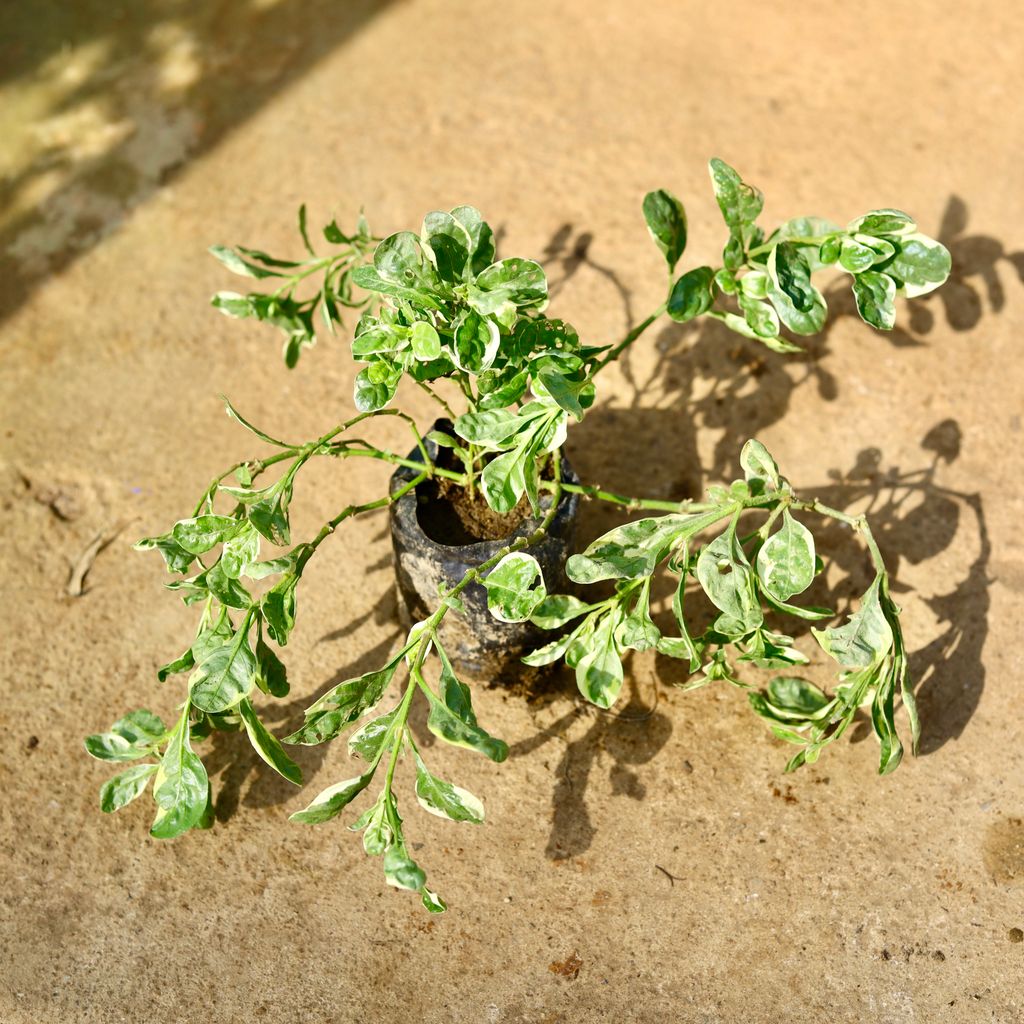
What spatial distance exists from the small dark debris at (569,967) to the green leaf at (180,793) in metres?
0.65

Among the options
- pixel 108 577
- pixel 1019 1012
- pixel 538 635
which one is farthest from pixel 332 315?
pixel 1019 1012

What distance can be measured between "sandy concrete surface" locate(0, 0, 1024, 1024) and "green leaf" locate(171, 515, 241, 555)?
626mm

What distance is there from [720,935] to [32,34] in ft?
10.8

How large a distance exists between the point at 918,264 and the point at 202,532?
110 cm

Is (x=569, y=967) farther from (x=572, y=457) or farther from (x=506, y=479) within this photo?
(x=572, y=457)

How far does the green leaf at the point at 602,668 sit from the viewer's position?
171cm

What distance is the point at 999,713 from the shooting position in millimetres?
2115

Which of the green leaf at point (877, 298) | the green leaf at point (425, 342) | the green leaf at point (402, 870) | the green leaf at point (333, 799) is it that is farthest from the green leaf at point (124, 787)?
the green leaf at point (877, 298)

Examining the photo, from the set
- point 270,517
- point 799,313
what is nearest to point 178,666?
point 270,517

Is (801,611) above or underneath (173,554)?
underneath

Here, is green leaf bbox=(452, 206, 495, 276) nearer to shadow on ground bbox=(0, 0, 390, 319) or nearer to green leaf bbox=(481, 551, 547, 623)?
green leaf bbox=(481, 551, 547, 623)

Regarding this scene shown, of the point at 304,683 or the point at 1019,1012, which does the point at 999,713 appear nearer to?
the point at 1019,1012

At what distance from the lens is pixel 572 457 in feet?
8.07

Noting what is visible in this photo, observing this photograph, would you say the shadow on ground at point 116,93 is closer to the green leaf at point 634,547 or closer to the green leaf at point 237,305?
the green leaf at point 237,305
